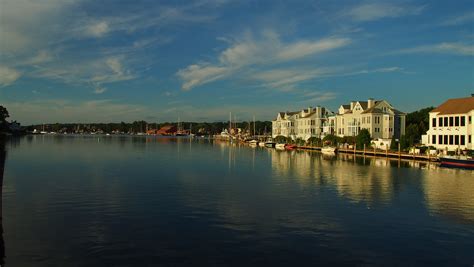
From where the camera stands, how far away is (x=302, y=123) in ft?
453

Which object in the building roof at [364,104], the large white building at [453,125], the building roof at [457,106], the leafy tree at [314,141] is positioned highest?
the building roof at [364,104]

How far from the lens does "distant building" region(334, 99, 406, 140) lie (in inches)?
3821

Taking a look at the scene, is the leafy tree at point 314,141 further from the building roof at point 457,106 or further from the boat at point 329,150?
the building roof at point 457,106

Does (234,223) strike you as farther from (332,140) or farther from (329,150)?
(332,140)

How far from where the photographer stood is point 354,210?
88.0ft

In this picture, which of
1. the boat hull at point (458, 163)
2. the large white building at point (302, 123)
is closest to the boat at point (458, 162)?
the boat hull at point (458, 163)

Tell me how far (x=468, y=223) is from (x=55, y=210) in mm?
24089

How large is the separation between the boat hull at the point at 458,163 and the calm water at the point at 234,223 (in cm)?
1628

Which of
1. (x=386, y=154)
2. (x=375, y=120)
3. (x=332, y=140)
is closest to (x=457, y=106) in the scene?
(x=386, y=154)

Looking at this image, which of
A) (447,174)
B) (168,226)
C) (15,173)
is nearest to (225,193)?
(168,226)

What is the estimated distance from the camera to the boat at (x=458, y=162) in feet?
177

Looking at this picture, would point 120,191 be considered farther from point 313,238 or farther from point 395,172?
point 395,172

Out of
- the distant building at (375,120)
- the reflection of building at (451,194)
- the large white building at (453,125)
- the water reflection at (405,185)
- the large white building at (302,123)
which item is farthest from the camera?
the large white building at (302,123)

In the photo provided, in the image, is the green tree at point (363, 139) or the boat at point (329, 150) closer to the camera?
the green tree at point (363, 139)
